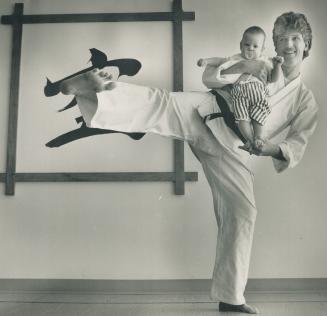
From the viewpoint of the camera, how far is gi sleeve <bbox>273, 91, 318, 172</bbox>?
334 centimetres

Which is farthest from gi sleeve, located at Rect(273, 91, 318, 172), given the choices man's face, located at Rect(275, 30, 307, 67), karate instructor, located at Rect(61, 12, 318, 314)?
man's face, located at Rect(275, 30, 307, 67)

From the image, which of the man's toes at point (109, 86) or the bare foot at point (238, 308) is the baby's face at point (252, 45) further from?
the bare foot at point (238, 308)

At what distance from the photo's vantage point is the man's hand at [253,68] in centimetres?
311

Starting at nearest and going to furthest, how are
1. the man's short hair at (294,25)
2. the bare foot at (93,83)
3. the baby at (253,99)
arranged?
the bare foot at (93,83), the baby at (253,99), the man's short hair at (294,25)

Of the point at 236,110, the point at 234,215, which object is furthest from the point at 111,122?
the point at 234,215

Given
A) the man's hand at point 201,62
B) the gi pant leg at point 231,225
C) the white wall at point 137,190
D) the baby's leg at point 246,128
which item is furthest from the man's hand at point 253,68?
the gi pant leg at point 231,225

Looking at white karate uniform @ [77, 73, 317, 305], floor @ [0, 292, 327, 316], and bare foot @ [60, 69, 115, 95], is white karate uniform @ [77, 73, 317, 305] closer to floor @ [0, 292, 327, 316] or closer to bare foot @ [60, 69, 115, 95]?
bare foot @ [60, 69, 115, 95]

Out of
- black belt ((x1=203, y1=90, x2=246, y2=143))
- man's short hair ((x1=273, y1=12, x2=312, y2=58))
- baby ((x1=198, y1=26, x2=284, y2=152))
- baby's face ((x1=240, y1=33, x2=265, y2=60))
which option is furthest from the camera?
man's short hair ((x1=273, y1=12, x2=312, y2=58))

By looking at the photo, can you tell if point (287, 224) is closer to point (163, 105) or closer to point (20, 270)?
point (163, 105)

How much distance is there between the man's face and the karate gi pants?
2.10ft

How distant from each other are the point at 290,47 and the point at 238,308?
1820 millimetres

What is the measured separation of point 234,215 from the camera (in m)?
3.13

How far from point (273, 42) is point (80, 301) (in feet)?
7.40

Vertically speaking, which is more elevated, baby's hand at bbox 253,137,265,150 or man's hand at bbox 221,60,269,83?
man's hand at bbox 221,60,269,83
